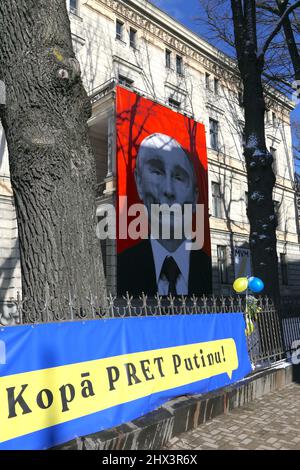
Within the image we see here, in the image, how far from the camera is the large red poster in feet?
54.5

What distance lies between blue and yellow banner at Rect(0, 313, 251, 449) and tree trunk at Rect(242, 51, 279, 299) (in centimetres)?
383

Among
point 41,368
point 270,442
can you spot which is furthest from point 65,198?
point 270,442

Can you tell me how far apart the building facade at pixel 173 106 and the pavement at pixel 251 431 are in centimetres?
1195

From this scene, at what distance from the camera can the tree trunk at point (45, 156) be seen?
14.1ft

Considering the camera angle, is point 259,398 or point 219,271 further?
point 219,271

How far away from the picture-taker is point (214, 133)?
97.1 feet

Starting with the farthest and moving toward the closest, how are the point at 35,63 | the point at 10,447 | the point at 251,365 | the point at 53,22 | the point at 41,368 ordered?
1. the point at 251,365
2. the point at 53,22
3. the point at 35,63
4. the point at 41,368
5. the point at 10,447

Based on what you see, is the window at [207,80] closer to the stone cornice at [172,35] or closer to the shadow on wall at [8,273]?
the stone cornice at [172,35]

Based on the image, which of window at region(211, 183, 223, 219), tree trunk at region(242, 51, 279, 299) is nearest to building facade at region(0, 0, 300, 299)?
window at region(211, 183, 223, 219)

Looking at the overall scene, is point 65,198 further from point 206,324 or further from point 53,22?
point 206,324

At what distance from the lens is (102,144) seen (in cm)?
2281

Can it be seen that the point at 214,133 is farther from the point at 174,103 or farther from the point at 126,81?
the point at 126,81

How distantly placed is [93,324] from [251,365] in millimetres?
4046

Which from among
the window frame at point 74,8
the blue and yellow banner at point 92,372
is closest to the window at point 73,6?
the window frame at point 74,8
